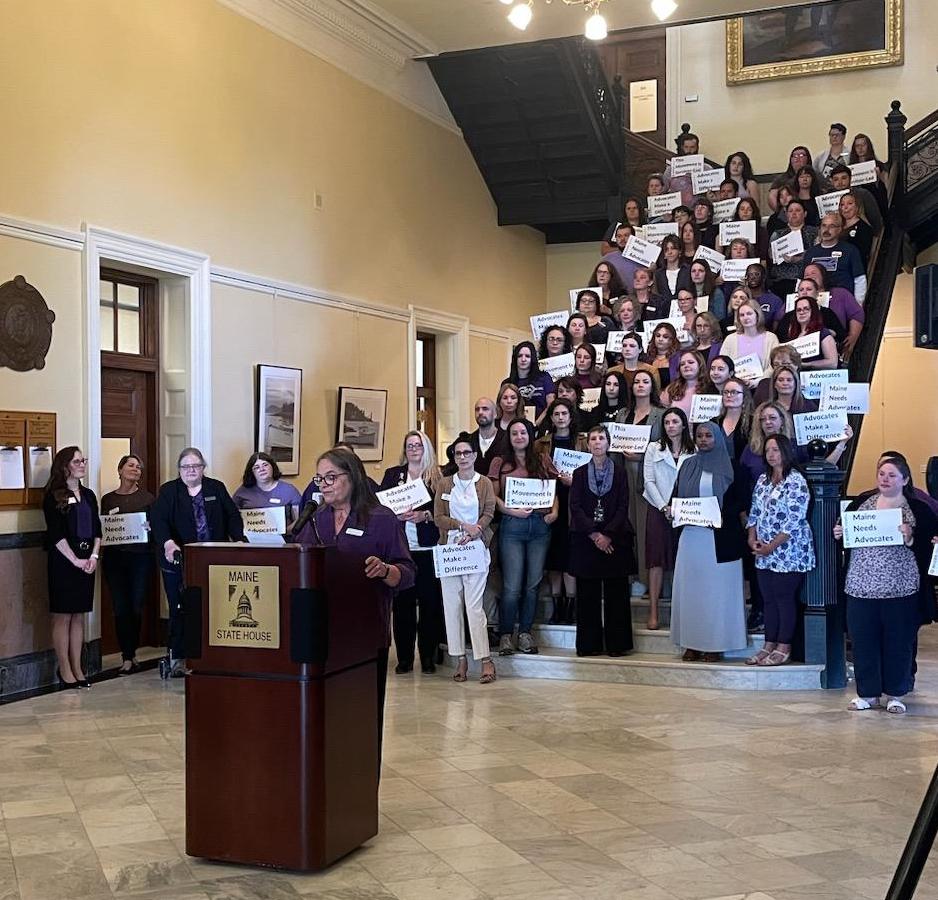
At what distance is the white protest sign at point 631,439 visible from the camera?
8.91 m

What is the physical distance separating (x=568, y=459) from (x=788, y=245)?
13.9 ft

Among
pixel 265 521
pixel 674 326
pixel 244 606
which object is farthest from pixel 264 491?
pixel 244 606

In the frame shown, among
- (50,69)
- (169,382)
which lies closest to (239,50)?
(50,69)

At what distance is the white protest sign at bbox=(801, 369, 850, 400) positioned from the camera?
873 centimetres

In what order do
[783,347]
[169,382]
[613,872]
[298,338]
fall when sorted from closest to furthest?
[613,872] < [783,347] < [169,382] < [298,338]

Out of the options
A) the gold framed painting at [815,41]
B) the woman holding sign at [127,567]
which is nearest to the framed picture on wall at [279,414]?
the woman holding sign at [127,567]

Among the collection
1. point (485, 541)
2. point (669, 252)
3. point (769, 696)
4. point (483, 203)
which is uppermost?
point (483, 203)

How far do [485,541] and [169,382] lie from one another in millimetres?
3113

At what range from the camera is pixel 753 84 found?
1636 cm

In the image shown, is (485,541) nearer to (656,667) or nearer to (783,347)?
(656,667)

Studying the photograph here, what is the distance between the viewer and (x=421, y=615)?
345 inches

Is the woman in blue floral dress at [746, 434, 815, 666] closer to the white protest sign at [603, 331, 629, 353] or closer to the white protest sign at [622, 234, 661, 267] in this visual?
the white protest sign at [603, 331, 629, 353]

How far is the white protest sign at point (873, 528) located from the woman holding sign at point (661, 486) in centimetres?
154

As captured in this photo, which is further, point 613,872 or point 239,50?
point 239,50
